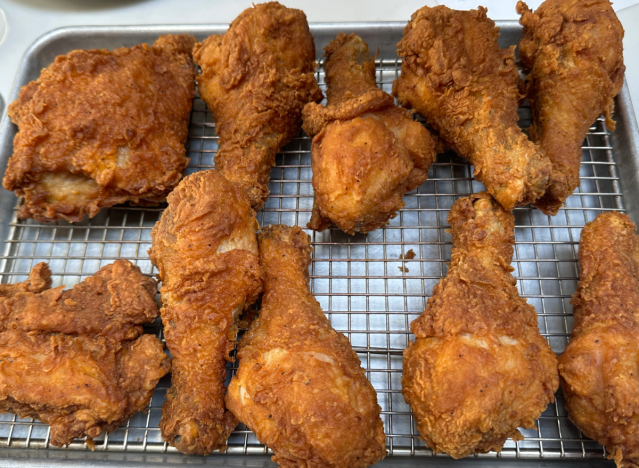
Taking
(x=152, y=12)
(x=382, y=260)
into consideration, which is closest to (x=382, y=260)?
(x=382, y=260)

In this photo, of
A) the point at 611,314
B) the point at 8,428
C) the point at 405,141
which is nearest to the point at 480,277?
the point at 611,314

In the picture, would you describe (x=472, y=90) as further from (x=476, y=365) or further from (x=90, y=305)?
(x=90, y=305)

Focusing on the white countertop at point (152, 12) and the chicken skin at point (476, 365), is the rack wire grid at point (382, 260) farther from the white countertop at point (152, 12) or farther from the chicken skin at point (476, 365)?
the white countertop at point (152, 12)

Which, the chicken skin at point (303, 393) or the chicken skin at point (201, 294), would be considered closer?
the chicken skin at point (303, 393)

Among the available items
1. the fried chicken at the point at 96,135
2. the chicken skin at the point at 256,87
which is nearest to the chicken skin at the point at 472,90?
the chicken skin at the point at 256,87

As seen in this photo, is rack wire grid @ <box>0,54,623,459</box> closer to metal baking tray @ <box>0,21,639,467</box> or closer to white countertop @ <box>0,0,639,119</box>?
metal baking tray @ <box>0,21,639,467</box>
